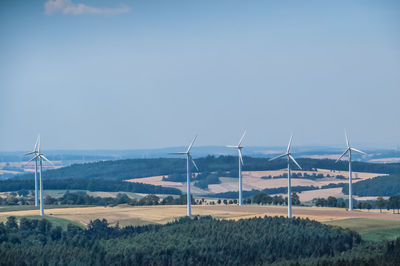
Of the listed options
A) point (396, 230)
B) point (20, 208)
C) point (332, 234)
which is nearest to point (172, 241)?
point (332, 234)

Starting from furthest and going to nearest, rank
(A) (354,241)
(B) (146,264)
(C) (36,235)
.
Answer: (C) (36,235) → (A) (354,241) → (B) (146,264)

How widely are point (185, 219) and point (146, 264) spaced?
41.6 metres

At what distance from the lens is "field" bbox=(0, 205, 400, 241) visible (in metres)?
151

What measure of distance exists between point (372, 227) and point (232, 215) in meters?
35.8

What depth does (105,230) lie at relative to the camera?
529 ft

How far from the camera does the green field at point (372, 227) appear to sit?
145m

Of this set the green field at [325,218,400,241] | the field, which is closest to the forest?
the green field at [325,218,400,241]

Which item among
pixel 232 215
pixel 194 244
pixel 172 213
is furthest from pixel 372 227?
pixel 172 213

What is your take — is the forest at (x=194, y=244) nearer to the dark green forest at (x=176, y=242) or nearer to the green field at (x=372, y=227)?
the dark green forest at (x=176, y=242)

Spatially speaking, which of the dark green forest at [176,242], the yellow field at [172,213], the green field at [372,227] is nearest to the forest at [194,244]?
the dark green forest at [176,242]

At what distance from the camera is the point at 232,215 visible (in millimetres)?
177000

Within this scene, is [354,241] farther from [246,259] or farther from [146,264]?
[146,264]

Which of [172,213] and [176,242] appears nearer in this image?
[176,242]

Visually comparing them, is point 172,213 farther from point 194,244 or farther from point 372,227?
point 372,227
